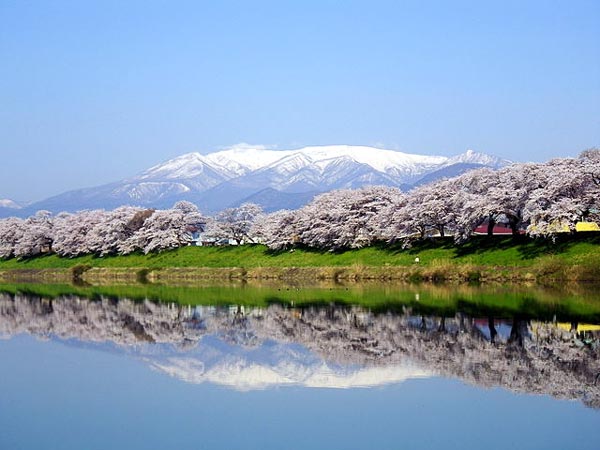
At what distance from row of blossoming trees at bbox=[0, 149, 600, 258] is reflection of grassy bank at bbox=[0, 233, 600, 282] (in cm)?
141

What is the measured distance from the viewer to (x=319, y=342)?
2658 cm

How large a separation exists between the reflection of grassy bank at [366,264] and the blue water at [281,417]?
31.8m

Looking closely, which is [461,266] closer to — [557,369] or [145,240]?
[557,369]

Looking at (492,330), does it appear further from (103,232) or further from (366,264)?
(103,232)

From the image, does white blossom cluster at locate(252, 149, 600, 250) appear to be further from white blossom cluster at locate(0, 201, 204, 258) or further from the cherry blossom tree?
white blossom cluster at locate(0, 201, 204, 258)

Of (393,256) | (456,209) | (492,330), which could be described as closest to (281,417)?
(492,330)

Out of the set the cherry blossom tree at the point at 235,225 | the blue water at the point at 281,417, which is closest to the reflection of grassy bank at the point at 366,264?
the cherry blossom tree at the point at 235,225

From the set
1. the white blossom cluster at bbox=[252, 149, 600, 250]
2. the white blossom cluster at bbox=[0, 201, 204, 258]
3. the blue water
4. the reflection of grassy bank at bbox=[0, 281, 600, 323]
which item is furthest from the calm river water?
the white blossom cluster at bbox=[0, 201, 204, 258]

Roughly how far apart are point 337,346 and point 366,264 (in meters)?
37.3

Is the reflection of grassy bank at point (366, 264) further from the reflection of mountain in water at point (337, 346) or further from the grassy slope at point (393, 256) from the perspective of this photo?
the reflection of mountain in water at point (337, 346)

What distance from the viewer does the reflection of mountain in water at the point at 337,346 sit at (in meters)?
19.6

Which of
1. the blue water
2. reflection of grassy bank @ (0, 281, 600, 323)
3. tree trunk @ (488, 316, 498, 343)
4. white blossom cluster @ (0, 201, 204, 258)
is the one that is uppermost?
white blossom cluster @ (0, 201, 204, 258)

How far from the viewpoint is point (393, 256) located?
62.1 metres

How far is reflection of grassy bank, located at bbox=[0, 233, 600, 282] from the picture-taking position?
4928cm
